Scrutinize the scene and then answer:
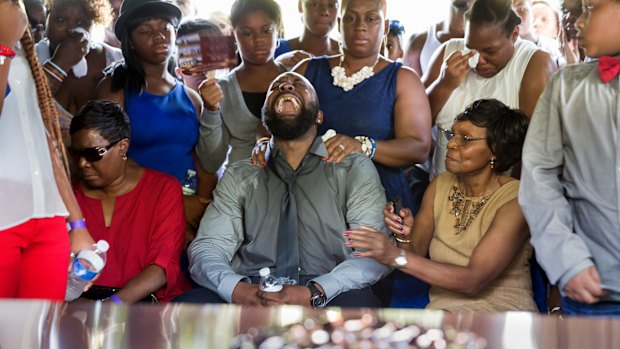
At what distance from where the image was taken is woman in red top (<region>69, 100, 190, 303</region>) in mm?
2756

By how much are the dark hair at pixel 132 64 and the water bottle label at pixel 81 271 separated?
1211 millimetres

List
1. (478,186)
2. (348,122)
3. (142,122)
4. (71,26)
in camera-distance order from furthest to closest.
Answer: (71,26)
(142,122)
(348,122)
(478,186)

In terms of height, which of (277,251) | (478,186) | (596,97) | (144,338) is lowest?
(277,251)

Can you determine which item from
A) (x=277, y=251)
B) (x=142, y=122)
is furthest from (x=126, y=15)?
(x=277, y=251)

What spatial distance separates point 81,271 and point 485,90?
5.38ft

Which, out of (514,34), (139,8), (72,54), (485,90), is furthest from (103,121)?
(514,34)

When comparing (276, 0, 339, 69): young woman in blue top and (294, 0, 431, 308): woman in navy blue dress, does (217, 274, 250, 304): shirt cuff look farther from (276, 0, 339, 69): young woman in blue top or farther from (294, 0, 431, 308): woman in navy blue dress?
(276, 0, 339, 69): young woman in blue top

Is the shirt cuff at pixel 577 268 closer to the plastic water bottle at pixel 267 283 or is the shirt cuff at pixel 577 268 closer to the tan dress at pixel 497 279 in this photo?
the tan dress at pixel 497 279

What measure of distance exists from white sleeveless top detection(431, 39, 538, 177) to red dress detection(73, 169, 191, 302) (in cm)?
100

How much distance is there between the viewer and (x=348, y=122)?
9.41 feet

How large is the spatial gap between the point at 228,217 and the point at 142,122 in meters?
0.64

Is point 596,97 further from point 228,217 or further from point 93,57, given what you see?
point 93,57

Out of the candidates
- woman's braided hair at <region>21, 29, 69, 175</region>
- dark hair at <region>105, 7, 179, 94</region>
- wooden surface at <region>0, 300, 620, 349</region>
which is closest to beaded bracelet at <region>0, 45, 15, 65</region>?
woman's braided hair at <region>21, 29, 69, 175</region>

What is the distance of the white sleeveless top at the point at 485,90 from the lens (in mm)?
2893
